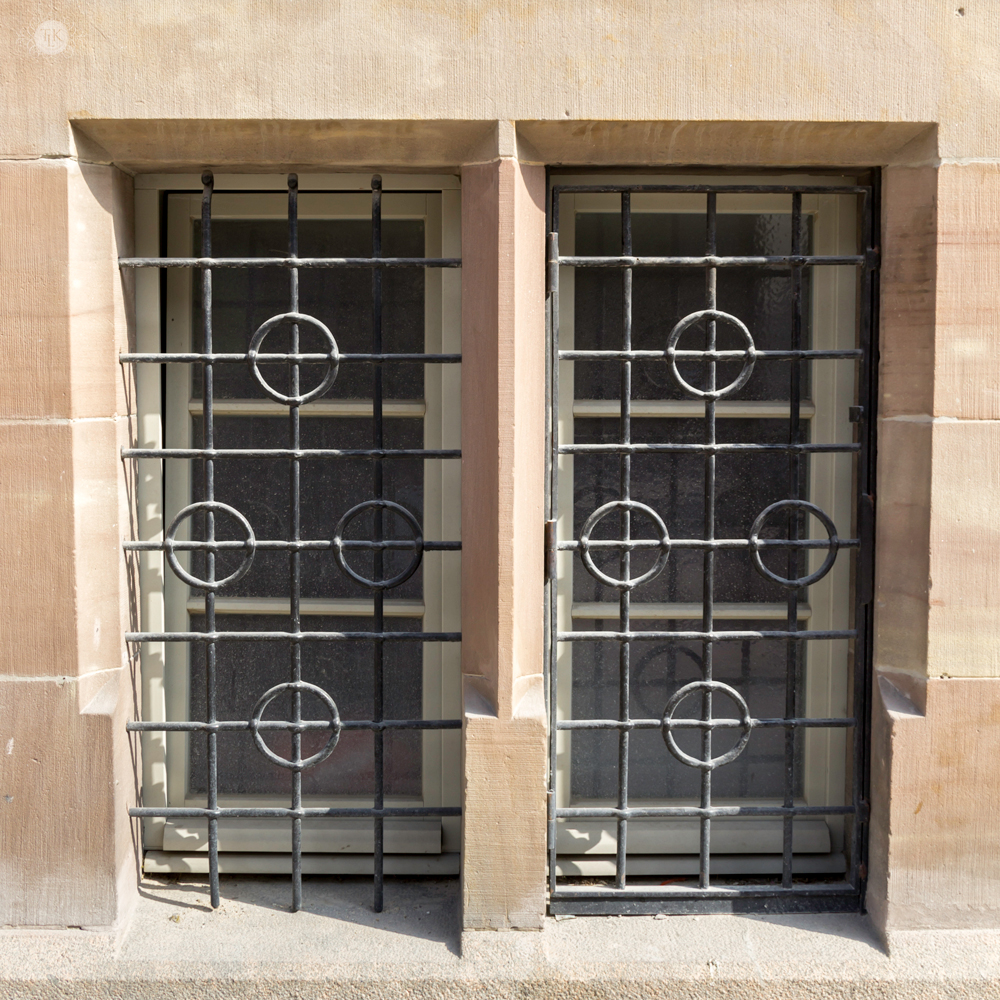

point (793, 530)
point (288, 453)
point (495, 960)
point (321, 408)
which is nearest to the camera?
point (495, 960)

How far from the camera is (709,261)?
2.60m

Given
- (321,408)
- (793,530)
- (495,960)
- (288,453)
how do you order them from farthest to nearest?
(321,408) < (793,530) < (288,453) < (495,960)

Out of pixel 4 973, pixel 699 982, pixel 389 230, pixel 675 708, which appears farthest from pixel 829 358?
pixel 4 973

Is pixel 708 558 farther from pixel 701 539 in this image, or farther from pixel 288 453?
pixel 288 453

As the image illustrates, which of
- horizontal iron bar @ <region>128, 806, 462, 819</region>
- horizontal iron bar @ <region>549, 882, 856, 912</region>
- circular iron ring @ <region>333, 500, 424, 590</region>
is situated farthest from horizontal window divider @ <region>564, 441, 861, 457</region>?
horizontal iron bar @ <region>549, 882, 856, 912</region>

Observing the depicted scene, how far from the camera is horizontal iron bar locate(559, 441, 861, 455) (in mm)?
2625

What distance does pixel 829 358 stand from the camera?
2686mm

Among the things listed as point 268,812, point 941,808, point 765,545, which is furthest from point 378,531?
point 941,808

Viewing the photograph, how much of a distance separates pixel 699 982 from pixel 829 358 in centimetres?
176

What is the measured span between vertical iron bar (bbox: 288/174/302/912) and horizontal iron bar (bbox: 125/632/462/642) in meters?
0.04

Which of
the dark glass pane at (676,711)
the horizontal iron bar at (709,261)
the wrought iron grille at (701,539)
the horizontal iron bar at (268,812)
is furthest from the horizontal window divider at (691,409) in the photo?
the horizontal iron bar at (268,812)

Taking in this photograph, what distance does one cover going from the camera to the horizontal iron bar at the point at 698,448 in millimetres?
2625

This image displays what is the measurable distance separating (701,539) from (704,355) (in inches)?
21.7

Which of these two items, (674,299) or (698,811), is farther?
(674,299)
